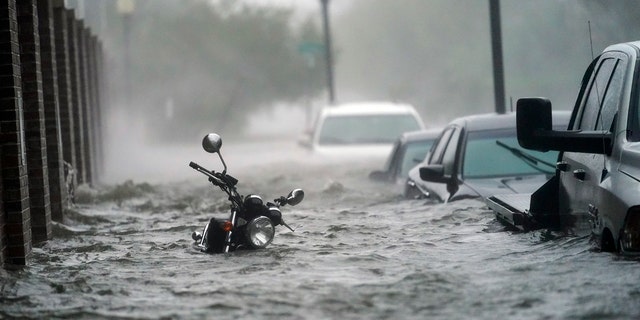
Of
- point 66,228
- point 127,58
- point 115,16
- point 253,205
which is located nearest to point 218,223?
point 253,205

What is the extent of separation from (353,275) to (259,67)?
52.1 meters

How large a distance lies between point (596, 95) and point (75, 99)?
38.4 feet

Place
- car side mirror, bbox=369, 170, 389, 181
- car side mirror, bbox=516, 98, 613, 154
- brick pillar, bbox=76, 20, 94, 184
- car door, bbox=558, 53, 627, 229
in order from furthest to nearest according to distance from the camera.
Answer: brick pillar, bbox=76, 20, 94, 184 < car side mirror, bbox=369, 170, 389, 181 < car door, bbox=558, 53, 627, 229 < car side mirror, bbox=516, 98, 613, 154

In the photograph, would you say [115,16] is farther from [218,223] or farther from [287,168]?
[218,223]

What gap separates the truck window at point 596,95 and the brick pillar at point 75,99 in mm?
10996

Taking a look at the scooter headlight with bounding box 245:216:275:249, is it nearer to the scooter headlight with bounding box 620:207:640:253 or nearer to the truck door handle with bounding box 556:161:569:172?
the truck door handle with bounding box 556:161:569:172

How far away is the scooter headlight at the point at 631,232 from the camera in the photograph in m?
6.51

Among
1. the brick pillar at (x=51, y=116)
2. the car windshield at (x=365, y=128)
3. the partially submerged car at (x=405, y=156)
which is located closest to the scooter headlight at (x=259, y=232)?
the brick pillar at (x=51, y=116)

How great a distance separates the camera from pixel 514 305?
6711mm

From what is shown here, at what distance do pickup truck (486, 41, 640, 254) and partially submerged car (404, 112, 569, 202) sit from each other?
2.85m

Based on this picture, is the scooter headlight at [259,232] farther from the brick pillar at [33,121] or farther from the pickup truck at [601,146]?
the brick pillar at [33,121]

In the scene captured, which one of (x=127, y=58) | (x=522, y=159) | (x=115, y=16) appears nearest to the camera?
(x=522, y=159)

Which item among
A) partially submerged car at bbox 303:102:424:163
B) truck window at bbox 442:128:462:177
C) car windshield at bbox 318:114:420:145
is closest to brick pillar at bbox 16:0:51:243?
truck window at bbox 442:128:462:177

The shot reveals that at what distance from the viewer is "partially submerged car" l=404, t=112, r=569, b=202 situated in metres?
11.5
